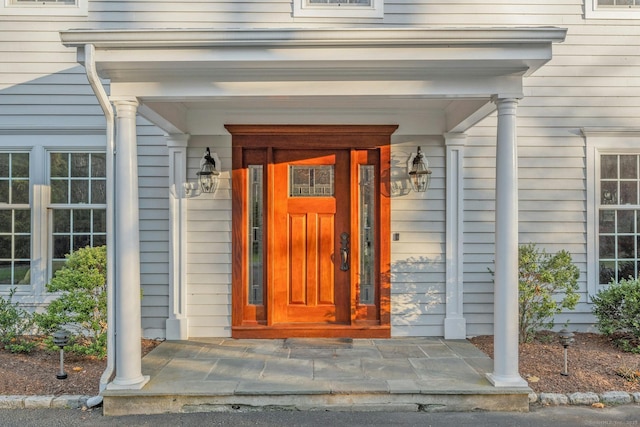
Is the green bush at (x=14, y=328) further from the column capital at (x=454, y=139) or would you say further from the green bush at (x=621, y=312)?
the green bush at (x=621, y=312)

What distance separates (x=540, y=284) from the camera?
15.9 ft

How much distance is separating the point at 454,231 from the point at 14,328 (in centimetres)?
497

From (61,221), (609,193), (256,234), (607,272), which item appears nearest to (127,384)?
(256,234)

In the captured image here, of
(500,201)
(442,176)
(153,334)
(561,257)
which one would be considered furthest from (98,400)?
(561,257)

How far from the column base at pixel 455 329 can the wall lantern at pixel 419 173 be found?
60.3 inches

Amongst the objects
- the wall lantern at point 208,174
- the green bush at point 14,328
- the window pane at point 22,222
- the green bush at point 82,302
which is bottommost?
the green bush at point 14,328

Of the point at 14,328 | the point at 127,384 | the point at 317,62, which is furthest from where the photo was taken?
the point at 14,328

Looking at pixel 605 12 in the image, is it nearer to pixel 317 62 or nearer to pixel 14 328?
pixel 317 62

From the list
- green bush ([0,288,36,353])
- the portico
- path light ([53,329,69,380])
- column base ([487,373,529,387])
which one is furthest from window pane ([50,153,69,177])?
column base ([487,373,529,387])

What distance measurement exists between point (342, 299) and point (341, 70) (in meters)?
2.66

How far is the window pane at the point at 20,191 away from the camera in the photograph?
17.2ft

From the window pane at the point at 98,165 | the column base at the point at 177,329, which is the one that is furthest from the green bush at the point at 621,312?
the window pane at the point at 98,165

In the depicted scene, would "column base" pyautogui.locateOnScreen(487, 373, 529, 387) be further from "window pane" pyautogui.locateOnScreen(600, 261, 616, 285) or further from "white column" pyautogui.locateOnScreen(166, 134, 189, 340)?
"white column" pyautogui.locateOnScreen(166, 134, 189, 340)

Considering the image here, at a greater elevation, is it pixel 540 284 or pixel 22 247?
pixel 22 247
